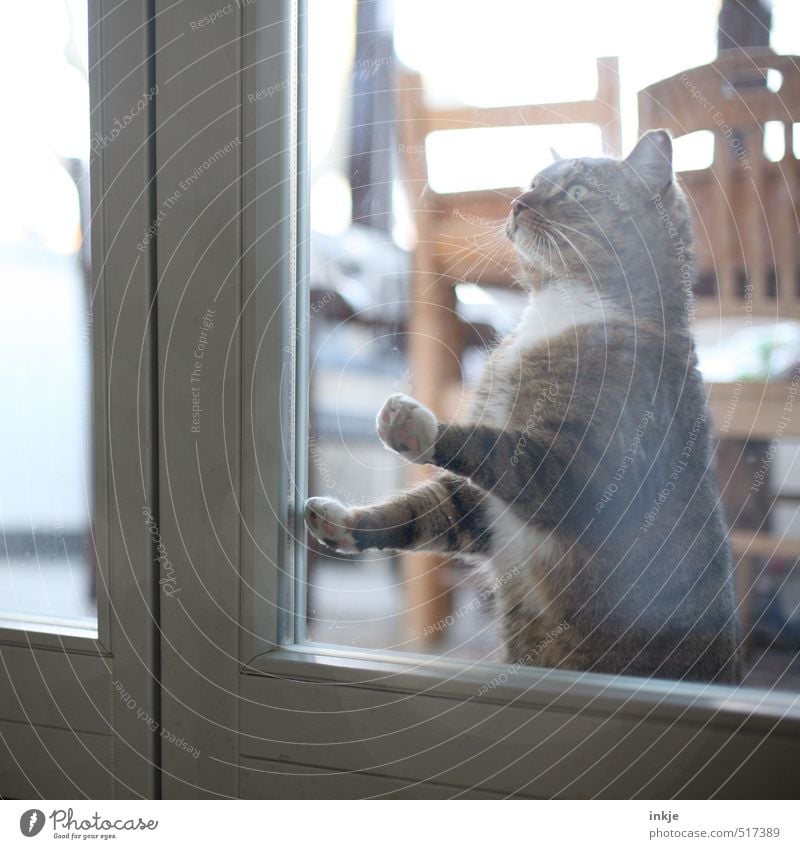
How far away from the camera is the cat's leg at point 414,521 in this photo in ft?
2.28

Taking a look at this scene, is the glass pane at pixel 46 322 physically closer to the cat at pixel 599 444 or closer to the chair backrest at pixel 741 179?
the cat at pixel 599 444

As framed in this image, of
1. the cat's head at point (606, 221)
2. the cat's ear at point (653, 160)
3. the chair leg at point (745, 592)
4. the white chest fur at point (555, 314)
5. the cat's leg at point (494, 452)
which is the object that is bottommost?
the chair leg at point (745, 592)

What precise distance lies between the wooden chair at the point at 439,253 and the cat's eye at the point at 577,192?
0.15ft

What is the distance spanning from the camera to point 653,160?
0.63 meters

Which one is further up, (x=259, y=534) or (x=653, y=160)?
(x=653, y=160)

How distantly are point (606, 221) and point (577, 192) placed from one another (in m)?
0.04

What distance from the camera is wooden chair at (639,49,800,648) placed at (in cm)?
60

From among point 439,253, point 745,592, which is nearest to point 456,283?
point 439,253


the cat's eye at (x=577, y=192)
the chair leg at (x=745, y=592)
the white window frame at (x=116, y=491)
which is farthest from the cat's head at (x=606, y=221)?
the white window frame at (x=116, y=491)

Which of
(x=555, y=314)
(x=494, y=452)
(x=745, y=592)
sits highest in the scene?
(x=555, y=314)

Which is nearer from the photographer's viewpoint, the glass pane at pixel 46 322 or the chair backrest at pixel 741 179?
the chair backrest at pixel 741 179

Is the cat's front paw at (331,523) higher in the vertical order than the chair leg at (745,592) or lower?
higher

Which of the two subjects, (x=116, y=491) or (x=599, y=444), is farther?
(x=116, y=491)

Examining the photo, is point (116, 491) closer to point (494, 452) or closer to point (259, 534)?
point (259, 534)
